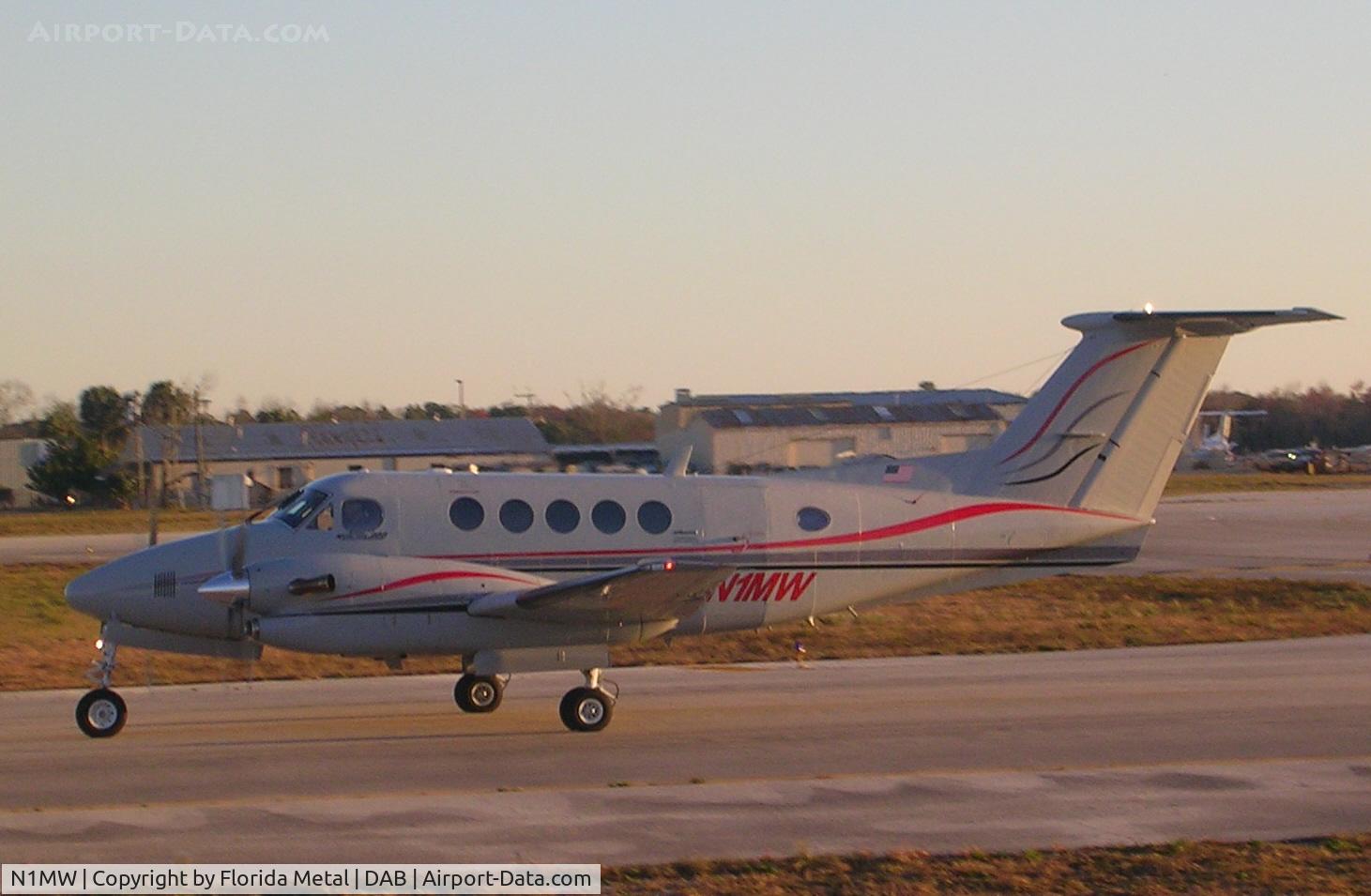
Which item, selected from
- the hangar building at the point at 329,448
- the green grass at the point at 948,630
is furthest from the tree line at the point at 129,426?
the green grass at the point at 948,630

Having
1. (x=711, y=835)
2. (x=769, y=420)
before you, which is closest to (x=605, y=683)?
(x=711, y=835)

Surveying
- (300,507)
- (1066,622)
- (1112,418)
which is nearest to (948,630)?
(1066,622)

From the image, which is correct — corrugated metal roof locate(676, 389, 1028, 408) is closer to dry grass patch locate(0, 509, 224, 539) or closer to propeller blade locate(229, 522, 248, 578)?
dry grass patch locate(0, 509, 224, 539)

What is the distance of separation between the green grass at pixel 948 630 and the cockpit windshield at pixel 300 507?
14.5 ft

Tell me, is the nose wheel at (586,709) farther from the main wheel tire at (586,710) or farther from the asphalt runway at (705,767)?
the asphalt runway at (705,767)

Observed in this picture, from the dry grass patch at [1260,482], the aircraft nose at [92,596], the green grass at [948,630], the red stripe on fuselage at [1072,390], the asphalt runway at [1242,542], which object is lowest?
the green grass at [948,630]

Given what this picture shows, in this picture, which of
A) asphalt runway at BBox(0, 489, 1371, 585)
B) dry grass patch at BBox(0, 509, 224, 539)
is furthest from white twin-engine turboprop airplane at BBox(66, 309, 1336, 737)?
dry grass patch at BBox(0, 509, 224, 539)

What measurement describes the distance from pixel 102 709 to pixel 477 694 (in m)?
3.52

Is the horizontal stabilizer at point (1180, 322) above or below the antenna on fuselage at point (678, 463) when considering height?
above

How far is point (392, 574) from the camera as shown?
14.4m

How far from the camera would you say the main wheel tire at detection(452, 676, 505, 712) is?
15500 mm

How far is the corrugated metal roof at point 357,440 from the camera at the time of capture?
68812mm

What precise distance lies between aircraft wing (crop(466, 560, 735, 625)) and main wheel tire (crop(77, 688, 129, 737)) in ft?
10.8

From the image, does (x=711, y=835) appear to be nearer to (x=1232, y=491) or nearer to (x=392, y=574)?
(x=392, y=574)
